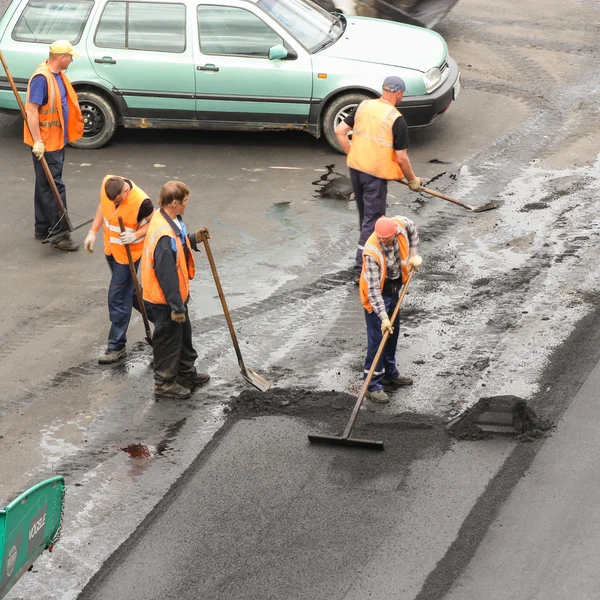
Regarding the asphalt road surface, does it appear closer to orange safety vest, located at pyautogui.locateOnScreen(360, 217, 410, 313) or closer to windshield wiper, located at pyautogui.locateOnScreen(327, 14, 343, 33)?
orange safety vest, located at pyautogui.locateOnScreen(360, 217, 410, 313)

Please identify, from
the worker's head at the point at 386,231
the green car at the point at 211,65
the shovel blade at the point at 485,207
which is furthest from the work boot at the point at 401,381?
the green car at the point at 211,65

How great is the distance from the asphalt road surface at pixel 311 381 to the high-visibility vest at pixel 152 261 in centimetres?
81

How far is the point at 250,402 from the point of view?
25.6 ft

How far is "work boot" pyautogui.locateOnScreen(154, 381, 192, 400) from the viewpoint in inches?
313

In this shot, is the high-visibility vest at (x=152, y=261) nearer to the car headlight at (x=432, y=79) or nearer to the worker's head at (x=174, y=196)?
the worker's head at (x=174, y=196)

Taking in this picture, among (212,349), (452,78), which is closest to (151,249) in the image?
(212,349)

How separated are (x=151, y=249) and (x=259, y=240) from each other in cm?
278

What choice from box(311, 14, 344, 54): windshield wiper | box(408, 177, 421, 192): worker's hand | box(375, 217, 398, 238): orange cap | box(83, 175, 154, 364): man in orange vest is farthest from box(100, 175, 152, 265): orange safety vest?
box(311, 14, 344, 54): windshield wiper

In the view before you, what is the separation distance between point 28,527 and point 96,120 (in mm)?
7720

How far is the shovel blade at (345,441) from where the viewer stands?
280 inches

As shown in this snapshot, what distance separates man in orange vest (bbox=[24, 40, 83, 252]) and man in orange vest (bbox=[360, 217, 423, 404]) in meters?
3.78

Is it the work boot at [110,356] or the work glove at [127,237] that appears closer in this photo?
the work glove at [127,237]

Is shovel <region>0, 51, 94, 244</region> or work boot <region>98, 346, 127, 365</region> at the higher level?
shovel <region>0, 51, 94, 244</region>

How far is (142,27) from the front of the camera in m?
12.1
